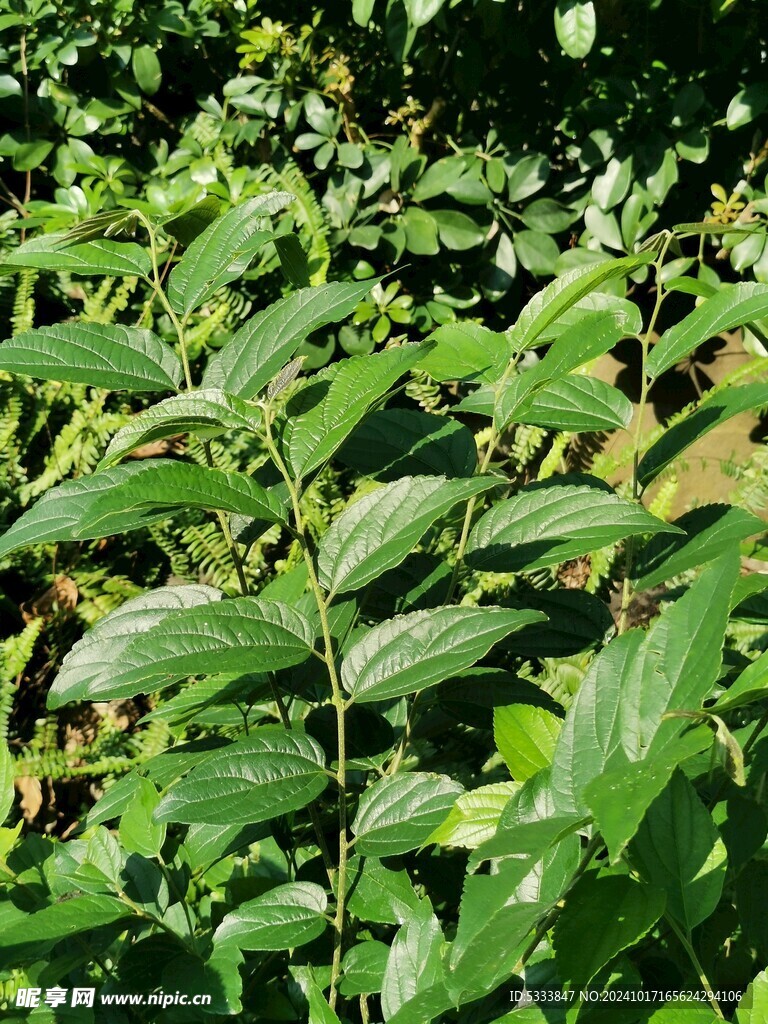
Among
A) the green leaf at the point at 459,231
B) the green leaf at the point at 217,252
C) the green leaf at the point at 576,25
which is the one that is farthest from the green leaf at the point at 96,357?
the green leaf at the point at 459,231

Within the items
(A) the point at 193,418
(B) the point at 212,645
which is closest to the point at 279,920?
(B) the point at 212,645

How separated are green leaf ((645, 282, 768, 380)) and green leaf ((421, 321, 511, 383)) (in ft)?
0.65

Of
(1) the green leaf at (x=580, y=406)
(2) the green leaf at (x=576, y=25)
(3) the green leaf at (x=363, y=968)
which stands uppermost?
(2) the green leaf at (x=576, y=25)

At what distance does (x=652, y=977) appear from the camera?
0.91 m

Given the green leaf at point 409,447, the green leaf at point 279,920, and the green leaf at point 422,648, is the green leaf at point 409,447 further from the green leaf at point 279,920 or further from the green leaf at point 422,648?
the green leaf at point 279,920

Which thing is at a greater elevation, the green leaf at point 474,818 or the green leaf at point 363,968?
the green leaf at point 474,818

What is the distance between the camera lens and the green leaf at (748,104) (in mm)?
2861

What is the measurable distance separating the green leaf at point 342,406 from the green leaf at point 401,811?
35 centimetres

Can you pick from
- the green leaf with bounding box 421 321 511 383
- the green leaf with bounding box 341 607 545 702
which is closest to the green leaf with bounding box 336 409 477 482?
Result: the green leaf with bounding box 421 321 511 383

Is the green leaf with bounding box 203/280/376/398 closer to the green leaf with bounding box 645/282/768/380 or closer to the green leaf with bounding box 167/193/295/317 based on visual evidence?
the green leaf with bounding box 167/193/295/317

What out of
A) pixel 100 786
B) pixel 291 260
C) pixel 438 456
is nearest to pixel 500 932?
pixel 438 456

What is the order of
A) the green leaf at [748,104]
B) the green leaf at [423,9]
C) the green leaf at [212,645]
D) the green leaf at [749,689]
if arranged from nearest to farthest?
the green leaf at [749,689]
the green leaf at [212,645]
the green leaf at [423,9]
the green leaf at [748,104]

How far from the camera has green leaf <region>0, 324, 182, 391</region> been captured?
103 cm

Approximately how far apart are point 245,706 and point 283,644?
0.40 meters
